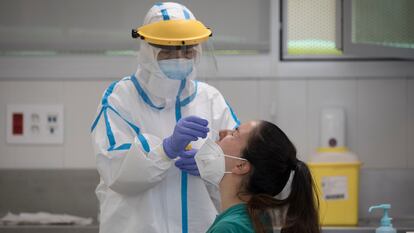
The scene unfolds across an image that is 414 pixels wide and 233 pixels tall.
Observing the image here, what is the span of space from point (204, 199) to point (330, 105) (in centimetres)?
120

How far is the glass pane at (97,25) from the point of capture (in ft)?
11.1

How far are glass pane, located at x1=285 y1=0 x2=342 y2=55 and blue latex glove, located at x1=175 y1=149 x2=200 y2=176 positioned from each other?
131cm

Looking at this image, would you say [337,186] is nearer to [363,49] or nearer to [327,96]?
[327,96]

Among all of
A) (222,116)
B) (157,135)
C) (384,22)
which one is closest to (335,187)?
(384,22)

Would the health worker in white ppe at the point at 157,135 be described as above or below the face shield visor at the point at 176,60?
below

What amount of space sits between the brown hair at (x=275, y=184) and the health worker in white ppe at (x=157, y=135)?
0.34 meters

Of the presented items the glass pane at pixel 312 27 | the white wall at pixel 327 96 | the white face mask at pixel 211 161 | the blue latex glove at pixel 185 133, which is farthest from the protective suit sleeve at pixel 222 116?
the glass pane at pixel 312 27

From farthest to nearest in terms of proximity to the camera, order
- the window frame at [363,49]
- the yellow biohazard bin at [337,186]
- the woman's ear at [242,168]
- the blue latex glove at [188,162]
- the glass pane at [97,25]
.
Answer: the glass pane at [97,25] → the yellow biohazard bin at [337,186] → the window frame at [363,49] → the blue latex glove at [188,162] → the woman's ear at [242,168]

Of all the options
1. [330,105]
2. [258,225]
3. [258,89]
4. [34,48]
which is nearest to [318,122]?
[330,105]

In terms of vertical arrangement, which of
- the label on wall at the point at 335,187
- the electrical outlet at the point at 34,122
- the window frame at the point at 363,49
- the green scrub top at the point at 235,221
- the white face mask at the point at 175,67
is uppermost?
the window frame at the point at 363,49

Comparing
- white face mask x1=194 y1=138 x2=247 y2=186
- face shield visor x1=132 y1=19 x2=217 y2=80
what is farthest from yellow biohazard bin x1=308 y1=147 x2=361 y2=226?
white face mask x1=194 y1=138 x2=247 y2=186

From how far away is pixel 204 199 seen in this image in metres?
2.25

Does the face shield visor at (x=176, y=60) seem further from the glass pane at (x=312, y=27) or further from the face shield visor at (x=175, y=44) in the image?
the glass pane at (x=312, y=27)

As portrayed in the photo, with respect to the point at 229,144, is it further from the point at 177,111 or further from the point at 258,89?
the point at 258,89
